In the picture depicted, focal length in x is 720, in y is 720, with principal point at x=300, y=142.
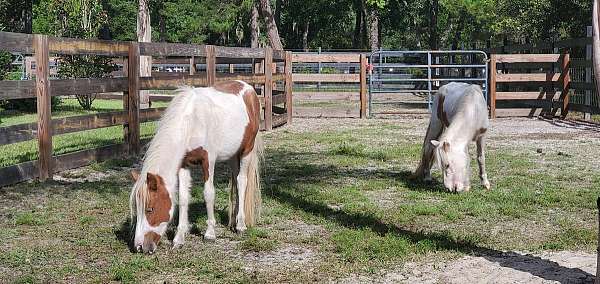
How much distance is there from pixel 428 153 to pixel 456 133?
618 millimetres

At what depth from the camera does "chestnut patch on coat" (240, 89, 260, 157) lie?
6250mm

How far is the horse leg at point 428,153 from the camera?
8.38m

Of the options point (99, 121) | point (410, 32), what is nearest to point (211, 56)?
point (99, 121)

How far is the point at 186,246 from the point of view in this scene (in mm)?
5625

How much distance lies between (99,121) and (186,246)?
15.2 feet

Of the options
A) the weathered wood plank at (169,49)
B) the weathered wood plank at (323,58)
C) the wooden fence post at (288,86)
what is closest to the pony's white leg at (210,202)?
the weathered wood plank at (169,49)

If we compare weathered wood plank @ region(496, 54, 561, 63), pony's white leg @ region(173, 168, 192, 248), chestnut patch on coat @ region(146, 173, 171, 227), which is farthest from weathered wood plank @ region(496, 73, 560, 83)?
chestnut patch on coat @ region(146, 173, 171, 227)

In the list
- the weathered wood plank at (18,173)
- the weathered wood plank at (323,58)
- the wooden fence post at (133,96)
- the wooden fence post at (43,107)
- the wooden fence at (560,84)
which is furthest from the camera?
the weathered wood plank at (323,58)

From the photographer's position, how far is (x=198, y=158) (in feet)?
18.6

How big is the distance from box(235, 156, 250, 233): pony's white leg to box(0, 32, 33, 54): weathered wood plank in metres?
3.25

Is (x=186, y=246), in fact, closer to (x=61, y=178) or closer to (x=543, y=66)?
(x=61, y=178)

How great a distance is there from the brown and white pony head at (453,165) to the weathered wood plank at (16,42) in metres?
4.68

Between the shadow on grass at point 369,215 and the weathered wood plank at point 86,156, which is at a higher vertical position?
the weathered wood plank at point 86,156

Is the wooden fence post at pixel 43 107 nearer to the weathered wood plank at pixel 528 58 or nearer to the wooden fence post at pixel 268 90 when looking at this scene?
the wooden fence post at pixel 268 90
